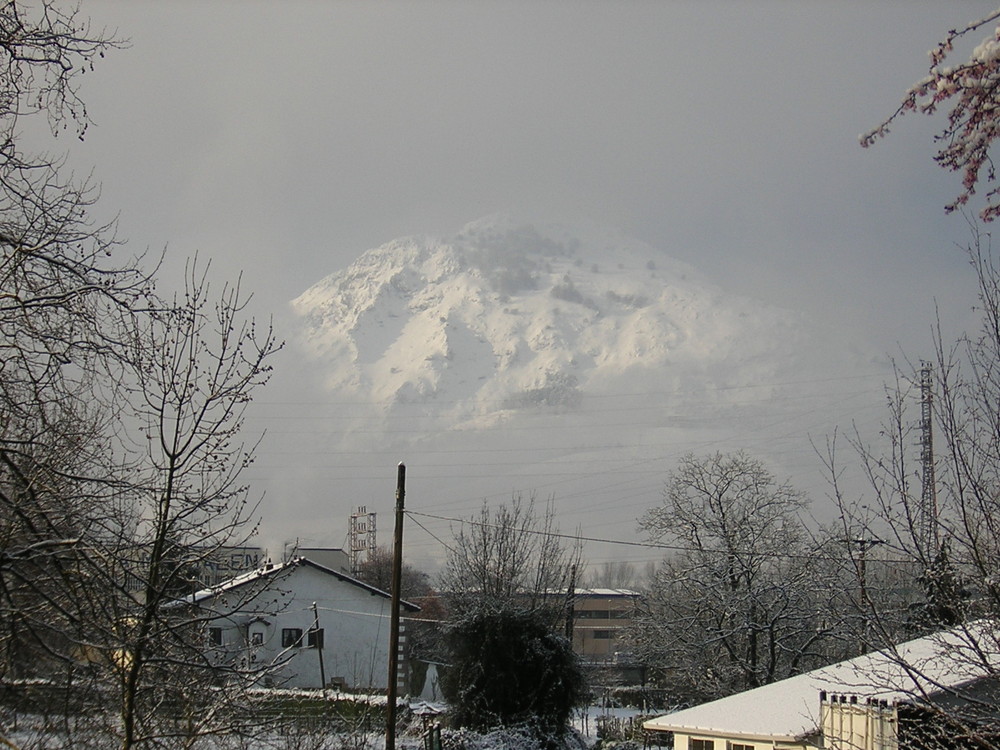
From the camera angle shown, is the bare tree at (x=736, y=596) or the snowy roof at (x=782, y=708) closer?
the snowy roof at (x=782, y=708)

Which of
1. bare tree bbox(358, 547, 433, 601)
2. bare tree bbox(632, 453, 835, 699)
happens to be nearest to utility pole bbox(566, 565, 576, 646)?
bare tree bbox(632, 453, 835, 699)

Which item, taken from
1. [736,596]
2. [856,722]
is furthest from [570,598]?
[856,722]

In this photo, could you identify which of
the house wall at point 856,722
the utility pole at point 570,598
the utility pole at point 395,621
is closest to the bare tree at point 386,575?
the utility pole at point 570,598

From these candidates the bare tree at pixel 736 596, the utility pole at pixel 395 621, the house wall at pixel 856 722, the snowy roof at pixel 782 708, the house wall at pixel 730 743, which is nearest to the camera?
the house wall at pixel 856 722

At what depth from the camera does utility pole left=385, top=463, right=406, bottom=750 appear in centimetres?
2064

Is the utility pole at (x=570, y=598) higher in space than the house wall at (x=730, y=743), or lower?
higher

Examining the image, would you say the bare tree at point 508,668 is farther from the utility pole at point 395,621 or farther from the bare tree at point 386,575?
the bare tree at point 386,575

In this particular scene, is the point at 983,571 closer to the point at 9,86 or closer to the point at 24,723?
the point at 24,723

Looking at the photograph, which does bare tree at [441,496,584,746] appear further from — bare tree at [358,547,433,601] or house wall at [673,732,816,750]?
bare tree at [358,547,433,601]

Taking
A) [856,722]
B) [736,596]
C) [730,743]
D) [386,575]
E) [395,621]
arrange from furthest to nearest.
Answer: [386,575] < [736,596] < [395,621] < [730,743] < [856,722]

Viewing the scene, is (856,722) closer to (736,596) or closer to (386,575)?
(736,596)

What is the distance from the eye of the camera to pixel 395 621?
22.2 meters

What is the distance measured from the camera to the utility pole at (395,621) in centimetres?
2064

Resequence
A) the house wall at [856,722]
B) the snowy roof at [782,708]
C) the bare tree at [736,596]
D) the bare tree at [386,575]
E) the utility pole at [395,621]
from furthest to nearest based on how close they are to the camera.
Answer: the bare tree at [386,575] → the bare tree at [736,596] → the utility pole at [395,621] → the snowy roof at [782,708] → the house wall at [856,722]
